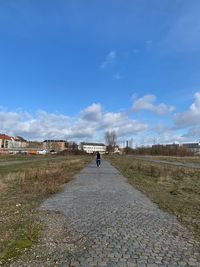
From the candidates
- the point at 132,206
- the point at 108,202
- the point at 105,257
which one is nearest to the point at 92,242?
the point at 105,257

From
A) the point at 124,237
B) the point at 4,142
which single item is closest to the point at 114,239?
the point at 124,237

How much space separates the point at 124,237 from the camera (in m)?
7.53

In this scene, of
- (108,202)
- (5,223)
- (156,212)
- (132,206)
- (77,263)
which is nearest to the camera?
(77,263)

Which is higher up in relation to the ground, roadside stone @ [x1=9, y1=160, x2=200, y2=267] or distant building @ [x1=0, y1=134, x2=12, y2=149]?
distant building @ [x1=0, y1=134, x2=12, y2=149]

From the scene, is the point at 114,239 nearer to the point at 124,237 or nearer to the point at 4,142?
the point at 124,237

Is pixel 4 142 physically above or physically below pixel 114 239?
above

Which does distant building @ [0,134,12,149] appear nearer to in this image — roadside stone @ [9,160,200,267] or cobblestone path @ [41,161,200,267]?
cobblestone path @ [41,161,200,267]

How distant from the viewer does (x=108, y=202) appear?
1318cm

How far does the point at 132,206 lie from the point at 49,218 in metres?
3.51

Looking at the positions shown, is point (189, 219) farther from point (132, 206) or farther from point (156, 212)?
point (132, 206)

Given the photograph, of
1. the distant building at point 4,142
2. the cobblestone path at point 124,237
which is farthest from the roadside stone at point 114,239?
the distant building at point 4,142

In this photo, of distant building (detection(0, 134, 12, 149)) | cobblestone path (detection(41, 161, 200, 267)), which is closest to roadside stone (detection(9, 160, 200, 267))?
cobblestone path (detection(41, 161, 200, 267))

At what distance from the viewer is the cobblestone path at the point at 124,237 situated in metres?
5.94

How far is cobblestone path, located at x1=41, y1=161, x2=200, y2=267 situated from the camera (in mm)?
5941
